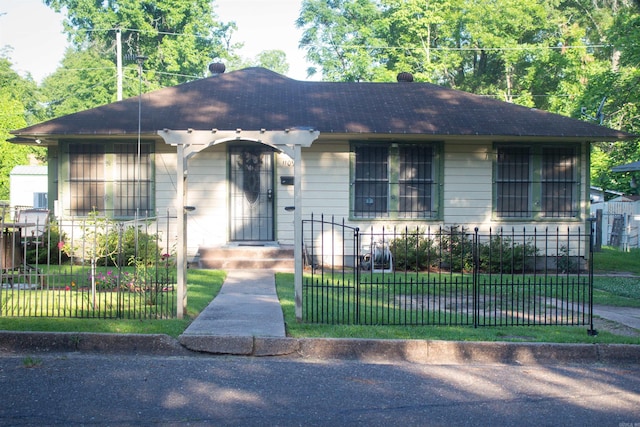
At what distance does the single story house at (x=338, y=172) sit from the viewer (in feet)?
55.4

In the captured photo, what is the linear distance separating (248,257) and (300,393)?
9286 millimetres

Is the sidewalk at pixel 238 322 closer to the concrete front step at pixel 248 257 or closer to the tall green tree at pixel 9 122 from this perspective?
the concrete front step at pixel 248 257

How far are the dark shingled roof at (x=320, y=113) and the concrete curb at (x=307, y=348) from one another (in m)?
8.04

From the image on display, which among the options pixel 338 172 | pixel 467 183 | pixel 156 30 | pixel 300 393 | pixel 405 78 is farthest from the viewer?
pixel 156 30

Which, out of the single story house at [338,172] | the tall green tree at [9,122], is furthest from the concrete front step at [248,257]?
the tall green tree at [9,122]

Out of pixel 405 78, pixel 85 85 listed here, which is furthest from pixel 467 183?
pixel 85 85

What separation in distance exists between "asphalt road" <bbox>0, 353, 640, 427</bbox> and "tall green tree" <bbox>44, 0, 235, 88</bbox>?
37.0 meters

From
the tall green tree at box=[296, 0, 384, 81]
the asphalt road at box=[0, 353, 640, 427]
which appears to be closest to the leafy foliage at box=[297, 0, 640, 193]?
the tall green tree at box=[296, 0, 384, 81]

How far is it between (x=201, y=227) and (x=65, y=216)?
331 centimetres

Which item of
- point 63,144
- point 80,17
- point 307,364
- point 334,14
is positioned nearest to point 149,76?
point 80,17

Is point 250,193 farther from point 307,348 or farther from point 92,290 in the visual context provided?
point 307,348

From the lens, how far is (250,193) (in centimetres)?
1716

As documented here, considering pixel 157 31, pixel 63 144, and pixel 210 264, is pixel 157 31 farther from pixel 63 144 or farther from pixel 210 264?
pixel 210 264

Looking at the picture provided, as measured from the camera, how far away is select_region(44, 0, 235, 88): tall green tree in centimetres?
4372
